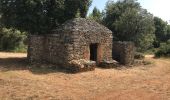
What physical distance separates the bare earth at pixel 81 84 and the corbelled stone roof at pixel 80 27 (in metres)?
2.58

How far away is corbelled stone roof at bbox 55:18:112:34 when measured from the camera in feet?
63.6

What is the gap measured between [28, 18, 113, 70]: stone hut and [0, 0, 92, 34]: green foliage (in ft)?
3.38

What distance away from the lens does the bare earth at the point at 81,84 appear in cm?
1298

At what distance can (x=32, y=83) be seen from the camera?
1502cm

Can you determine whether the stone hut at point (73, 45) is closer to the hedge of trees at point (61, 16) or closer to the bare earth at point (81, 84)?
the bare earth at point (81, 84)

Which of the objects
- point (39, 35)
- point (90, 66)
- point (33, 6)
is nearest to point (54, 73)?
point (90, 66)

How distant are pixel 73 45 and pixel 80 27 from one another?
1.48 m

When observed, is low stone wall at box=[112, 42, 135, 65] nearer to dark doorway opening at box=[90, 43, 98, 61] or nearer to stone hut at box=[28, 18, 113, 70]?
stone hut at box=[28, 18, 113, 70]

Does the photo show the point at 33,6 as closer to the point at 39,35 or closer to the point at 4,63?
the point at 39,35

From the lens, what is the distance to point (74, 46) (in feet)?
61.7

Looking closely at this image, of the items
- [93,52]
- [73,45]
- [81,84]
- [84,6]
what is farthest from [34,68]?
[84,6]

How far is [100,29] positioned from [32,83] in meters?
7.38

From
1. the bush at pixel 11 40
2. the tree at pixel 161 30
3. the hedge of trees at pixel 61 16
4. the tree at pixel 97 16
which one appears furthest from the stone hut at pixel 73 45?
the tree at pixel 161 30

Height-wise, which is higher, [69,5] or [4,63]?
[69,5]
